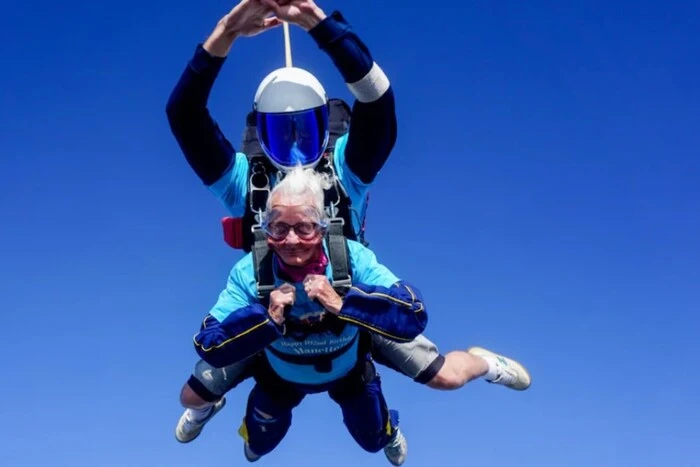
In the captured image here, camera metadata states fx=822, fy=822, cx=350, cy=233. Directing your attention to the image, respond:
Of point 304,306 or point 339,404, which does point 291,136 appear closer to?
point 304,306

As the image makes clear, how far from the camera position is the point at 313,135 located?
5617 mm

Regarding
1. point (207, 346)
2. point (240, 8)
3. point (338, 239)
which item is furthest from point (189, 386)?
point (240, 8)

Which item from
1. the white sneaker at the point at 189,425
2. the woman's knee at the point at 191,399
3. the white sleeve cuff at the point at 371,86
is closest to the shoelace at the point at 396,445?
the white sneaker at the point at 189,425

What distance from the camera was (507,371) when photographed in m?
7.52

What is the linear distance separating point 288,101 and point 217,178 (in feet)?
2.36

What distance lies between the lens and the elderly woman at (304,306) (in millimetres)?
4758

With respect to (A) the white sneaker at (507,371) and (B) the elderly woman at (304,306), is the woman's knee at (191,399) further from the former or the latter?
(A) the white sneaker at (507,371)

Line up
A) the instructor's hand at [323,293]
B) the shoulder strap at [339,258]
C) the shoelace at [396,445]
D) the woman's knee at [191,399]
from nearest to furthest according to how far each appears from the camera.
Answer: the instructor's hand at [323,293]
the shoulder strap at [339,258]
the woman's knee at [191,399]
the shoelace at [396,445]

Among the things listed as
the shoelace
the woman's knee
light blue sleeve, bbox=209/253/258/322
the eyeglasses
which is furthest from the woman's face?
the shoelace

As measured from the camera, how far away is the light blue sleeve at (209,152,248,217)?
555 cm

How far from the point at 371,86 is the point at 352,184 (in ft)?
2.41

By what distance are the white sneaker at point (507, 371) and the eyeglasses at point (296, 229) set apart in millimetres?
2919

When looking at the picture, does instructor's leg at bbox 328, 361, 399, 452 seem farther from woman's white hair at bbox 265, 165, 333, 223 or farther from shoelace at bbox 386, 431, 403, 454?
woman's white hair at bbox 265, 165, 333, 223

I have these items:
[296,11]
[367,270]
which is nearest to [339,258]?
[367,270]
